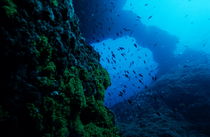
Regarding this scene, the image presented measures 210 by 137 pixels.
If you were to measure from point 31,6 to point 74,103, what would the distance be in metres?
2.51

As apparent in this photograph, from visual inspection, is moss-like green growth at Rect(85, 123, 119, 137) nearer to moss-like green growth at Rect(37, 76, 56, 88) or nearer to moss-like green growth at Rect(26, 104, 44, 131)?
moss-like green growth at Rect(26, 104, 44, 131)

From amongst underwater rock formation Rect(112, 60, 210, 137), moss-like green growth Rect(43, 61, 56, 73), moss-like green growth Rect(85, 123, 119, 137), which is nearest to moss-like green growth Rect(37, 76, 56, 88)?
moss-like green growth Rect(43, 61, 56, 73)

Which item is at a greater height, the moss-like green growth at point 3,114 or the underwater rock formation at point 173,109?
the underwater rock formation at point 173,109

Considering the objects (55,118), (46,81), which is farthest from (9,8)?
(55,118)

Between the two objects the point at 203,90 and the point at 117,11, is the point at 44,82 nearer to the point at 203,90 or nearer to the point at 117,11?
the point at 203,90

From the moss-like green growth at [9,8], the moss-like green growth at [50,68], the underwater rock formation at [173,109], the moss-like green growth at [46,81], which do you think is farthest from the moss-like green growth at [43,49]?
the underwater rock formation at [173,109]

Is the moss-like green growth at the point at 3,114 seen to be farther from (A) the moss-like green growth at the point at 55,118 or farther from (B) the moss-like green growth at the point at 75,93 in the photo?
(B) the moss-like green growth at the point at 75,93

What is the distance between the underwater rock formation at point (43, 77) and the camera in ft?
11.1

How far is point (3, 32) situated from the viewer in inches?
127

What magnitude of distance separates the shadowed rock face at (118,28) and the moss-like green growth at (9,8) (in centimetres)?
783

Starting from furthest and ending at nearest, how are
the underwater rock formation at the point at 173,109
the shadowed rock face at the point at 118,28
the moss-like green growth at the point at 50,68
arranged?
the shadowed rock face at the point at 118,28, the underwater rock formation at the point at 173,109, the moss-like green growth at the point at 50,68

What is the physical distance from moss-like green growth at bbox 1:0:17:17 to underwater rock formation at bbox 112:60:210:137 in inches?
333

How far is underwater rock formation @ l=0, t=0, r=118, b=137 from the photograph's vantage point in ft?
11.1

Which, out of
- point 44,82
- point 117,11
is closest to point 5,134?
point 44,82
